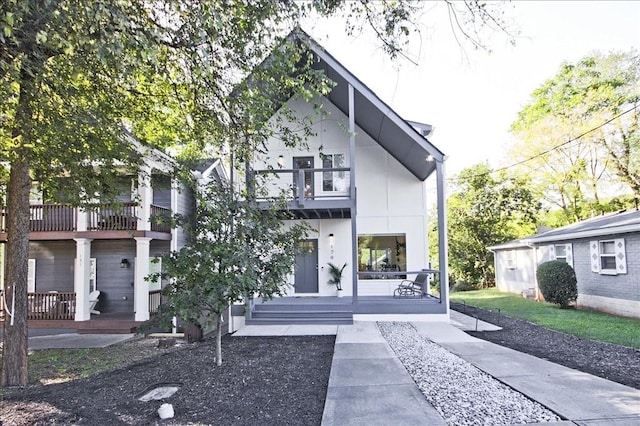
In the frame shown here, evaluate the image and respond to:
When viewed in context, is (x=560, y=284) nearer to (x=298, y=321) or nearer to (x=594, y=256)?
(x=594, y=256)

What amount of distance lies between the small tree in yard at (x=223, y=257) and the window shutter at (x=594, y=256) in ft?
36.5

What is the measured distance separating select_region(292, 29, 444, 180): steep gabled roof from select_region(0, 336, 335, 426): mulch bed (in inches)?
236

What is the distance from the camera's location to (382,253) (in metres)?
12.4

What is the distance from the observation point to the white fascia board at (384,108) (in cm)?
988

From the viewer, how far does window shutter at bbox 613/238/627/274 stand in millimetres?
11086

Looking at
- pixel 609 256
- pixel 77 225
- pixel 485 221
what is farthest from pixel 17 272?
pixel 485 221

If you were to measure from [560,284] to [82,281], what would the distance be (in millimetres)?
14705

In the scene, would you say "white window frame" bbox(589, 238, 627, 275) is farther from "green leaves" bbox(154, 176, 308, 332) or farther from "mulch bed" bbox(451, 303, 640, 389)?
"green leaves" bbox(154, 176, 308, 332)

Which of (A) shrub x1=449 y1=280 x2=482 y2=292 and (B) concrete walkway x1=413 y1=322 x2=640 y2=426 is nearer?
(B) concrete walkway x1=413 y1=322 x2=640 y2=426

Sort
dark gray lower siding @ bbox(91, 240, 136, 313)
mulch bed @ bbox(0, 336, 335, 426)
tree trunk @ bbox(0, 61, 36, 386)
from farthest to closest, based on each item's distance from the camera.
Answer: dark gray lower siding @ bbox(91, 240, 136, 313)
tree trunk @ bbox(0, 61, 36, 386)
mulch bed @ bbox(0, 336, 335, 426)

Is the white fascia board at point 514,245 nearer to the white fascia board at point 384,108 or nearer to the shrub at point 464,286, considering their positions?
the shrub at point 464,286

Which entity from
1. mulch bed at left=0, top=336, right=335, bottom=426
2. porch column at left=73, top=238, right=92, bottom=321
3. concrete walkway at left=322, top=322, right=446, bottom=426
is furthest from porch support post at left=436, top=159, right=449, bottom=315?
porch column at left=73, top=238, right=92, bottom=321

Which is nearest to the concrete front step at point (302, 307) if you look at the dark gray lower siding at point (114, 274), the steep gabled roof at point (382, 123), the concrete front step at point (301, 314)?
the concrete front step at point (301, 314)

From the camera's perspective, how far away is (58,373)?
20.9 ft
